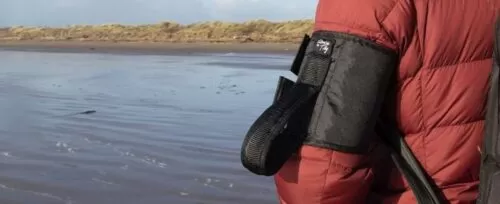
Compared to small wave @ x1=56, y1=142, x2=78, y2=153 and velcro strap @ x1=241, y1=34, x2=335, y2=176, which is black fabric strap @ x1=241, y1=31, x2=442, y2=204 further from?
small wave @ x1=56, y1=142, x2=78, y2=153

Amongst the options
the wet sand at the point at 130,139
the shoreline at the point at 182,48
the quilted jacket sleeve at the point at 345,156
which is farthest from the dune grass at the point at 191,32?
the quilted jacket sleeve at the point at 345,156

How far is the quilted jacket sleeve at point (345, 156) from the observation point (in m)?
1.54

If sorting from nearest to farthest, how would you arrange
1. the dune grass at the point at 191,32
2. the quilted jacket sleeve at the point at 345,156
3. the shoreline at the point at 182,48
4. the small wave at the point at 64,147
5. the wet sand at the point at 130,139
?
the quilted jacket sleeve at the point at 345,156, the wet sand at the point at 130,139, the small wave at the point at 64,147, the shoreline at the point at 182,48, the dune grass at the point at 191,32

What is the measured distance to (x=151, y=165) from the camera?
6039mm

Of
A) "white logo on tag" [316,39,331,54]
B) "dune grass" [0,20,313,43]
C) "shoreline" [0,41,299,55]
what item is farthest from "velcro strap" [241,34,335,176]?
"dune grass" [0,20,313,43]

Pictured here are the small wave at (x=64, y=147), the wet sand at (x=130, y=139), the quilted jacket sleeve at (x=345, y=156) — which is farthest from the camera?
the small wave at (x=64, y=147)

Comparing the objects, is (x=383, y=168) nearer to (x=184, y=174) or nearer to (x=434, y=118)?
(x=434, y=118)

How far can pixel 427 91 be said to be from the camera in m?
1.58

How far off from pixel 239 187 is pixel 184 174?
617 millimetres

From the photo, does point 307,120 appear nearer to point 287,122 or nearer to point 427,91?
point 287,122

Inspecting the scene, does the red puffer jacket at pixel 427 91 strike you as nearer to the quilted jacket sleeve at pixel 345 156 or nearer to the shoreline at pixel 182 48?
the quilted jacket sleeve at pixel 345 156

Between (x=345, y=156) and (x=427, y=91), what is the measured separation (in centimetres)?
24

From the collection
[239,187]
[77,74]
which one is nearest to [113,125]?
[239,187]

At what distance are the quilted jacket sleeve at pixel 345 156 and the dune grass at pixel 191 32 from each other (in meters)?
27.9
